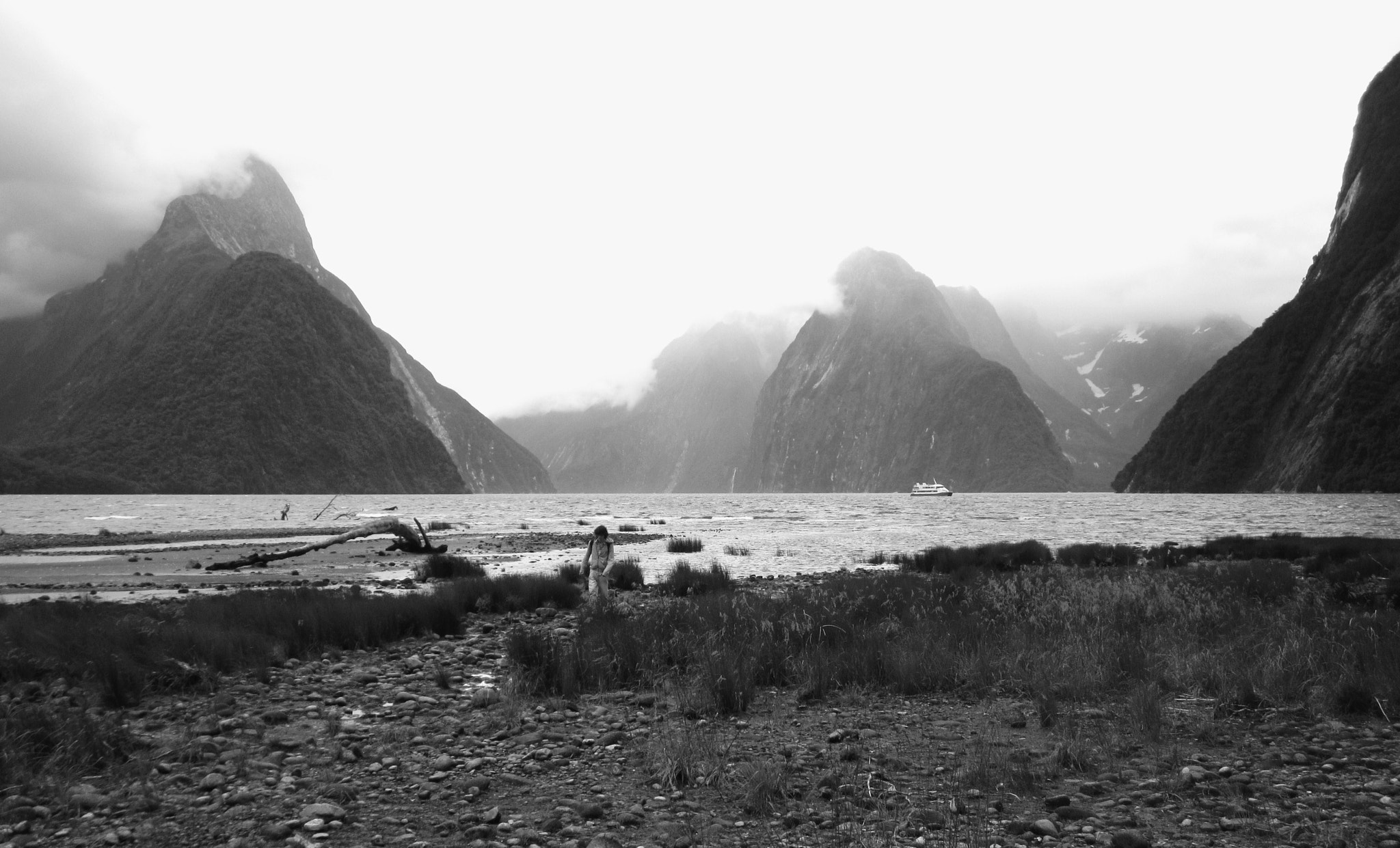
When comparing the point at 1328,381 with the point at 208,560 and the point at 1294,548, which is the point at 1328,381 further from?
the point at 208,560

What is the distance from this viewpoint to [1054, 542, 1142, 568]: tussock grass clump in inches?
1091

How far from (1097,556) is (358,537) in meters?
29.2

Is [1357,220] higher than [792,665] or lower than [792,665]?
higher

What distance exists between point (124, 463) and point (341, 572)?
7541 inches

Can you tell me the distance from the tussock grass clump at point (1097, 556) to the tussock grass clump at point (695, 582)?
1272cm

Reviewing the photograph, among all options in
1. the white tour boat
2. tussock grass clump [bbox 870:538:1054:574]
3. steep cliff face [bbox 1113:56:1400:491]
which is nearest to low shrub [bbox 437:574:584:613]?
tussock grass clump [bbox 870:538:1054:574]

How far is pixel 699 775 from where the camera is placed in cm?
741

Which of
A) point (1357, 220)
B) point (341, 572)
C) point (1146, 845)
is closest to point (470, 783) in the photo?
point (1146, 845)

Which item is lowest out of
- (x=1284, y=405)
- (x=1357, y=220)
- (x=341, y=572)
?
(x=341, y=572)

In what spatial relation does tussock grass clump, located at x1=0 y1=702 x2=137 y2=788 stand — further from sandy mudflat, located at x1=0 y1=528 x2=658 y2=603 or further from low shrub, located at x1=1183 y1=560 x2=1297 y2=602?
low shrub, located at x1=1183 y1=560 x2=1297 y2=602

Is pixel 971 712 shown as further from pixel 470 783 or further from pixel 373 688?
pixel 373 688

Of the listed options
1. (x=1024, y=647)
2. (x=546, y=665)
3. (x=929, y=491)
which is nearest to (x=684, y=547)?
(x=1024, y=647)

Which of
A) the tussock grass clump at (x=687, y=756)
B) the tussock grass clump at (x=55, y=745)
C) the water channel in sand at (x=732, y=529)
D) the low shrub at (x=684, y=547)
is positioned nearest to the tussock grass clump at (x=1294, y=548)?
the water channel in sand at (x=732, y=529)

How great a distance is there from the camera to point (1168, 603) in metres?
15.3
